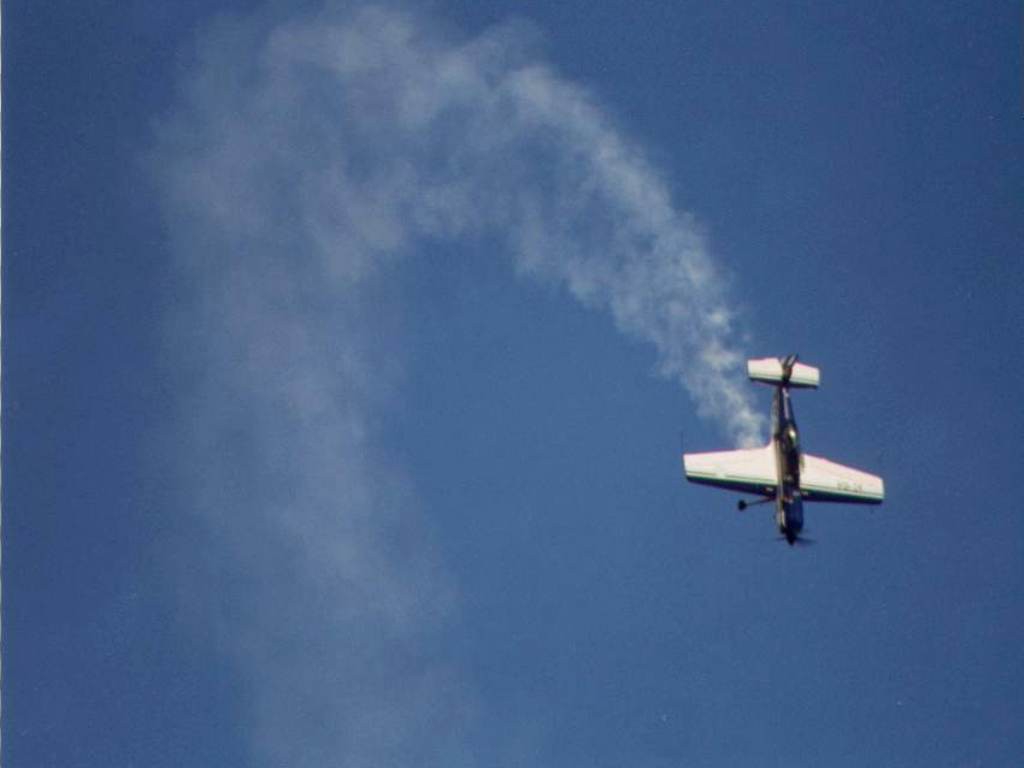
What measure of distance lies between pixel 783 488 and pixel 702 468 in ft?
18.6

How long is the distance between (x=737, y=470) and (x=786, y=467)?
441cm

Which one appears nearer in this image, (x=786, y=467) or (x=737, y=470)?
(x=786, y=467)

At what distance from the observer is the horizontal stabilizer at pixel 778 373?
3730 inches

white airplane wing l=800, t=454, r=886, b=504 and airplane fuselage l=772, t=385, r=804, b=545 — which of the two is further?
white airplane wing l=800, t=454, r=886, b=504

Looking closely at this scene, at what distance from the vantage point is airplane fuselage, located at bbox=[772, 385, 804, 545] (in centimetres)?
9281

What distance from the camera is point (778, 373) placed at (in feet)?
311

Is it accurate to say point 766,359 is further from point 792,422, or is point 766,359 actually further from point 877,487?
point 877,487

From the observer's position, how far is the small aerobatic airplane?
93750mm

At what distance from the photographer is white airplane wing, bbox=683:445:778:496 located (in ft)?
318

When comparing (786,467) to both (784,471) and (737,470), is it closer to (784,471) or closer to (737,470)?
(784,471)

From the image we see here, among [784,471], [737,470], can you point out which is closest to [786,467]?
[784,471]

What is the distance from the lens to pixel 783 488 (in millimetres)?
93688

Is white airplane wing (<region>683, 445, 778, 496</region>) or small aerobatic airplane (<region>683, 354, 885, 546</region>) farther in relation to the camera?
white airplane wing (<region>683, 445, 778, 496</region>)

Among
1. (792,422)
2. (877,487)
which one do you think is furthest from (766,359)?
(877,487)
